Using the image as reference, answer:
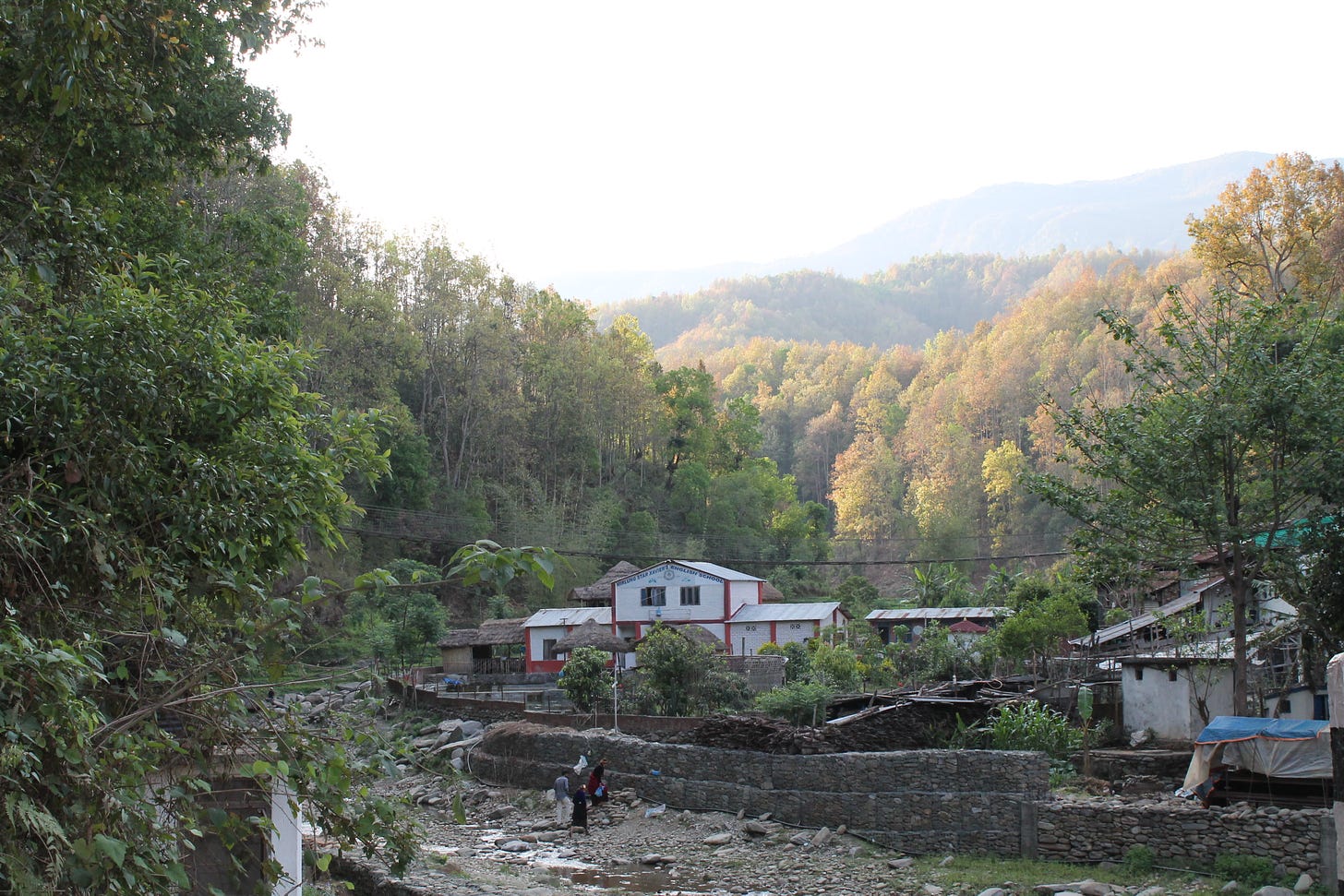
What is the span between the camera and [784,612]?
4016 cm

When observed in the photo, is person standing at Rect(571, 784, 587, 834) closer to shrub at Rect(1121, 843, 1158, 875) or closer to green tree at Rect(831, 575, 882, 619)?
shrub at Rect(1121, 843, 1158, 875)

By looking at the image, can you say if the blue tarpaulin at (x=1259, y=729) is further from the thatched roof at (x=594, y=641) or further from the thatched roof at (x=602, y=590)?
the thatched roof at (x=602, y=590)

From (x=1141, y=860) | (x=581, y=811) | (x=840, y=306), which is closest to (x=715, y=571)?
(x=581, y=811)

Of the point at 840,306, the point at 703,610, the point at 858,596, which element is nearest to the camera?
the point at 703,610

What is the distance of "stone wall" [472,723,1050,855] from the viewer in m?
14.9

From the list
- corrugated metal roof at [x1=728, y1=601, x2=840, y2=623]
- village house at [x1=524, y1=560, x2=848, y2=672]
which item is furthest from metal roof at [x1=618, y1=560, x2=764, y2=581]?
corrugated metal roof at [x1=728, y1=601, x2=840, y2=623]

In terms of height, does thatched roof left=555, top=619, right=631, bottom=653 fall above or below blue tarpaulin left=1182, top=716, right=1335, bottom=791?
above

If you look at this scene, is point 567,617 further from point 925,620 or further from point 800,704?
point 800,704

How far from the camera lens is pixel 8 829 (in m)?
3.84

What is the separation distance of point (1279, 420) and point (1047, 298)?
81.1 meters

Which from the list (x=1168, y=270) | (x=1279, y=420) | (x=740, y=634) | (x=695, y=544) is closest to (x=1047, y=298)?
(x=1168, y=270)

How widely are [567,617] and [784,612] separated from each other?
8.46 m

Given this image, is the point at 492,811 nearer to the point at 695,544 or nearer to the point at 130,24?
the point at 130,24

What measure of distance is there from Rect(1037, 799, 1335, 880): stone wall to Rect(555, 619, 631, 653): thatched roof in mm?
18649
